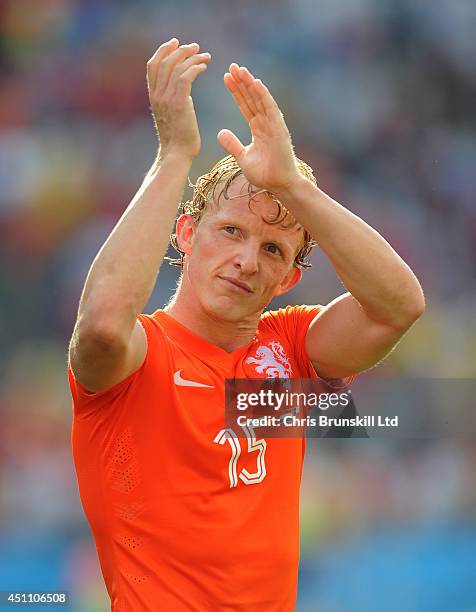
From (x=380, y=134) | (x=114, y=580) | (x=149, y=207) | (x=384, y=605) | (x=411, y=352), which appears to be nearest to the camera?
(x=149, y=207)

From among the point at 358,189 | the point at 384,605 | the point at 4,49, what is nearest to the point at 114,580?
the point at 384,605

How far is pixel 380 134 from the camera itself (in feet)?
25.1

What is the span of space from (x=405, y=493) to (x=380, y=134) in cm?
291

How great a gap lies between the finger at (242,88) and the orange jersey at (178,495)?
2.10 ft

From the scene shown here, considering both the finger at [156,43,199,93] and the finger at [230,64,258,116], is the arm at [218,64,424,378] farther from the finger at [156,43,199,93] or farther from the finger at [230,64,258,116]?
the finger at [156,43,199,93]

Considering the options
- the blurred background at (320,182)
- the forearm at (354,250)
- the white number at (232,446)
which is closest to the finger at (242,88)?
the forearm at (354,250)

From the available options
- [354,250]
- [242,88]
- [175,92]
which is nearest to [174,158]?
[175,92]

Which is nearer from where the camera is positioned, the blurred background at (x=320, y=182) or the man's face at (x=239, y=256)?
the man's face at (x=239, y=256)

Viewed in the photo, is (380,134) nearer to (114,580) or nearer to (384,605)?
(384,605)

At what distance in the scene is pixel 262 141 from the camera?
245 centimetres

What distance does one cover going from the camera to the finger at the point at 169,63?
2.38m

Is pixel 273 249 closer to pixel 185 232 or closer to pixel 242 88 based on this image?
pixel 185 232

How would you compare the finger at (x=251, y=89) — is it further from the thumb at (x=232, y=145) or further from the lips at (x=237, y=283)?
the lips at (x=237, y=283)

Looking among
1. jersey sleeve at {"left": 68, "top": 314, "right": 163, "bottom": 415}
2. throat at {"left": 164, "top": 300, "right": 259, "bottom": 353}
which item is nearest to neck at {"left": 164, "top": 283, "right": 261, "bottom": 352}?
throat at {"left": 164, "top": 300, "right": 259, "bottom": 353}
